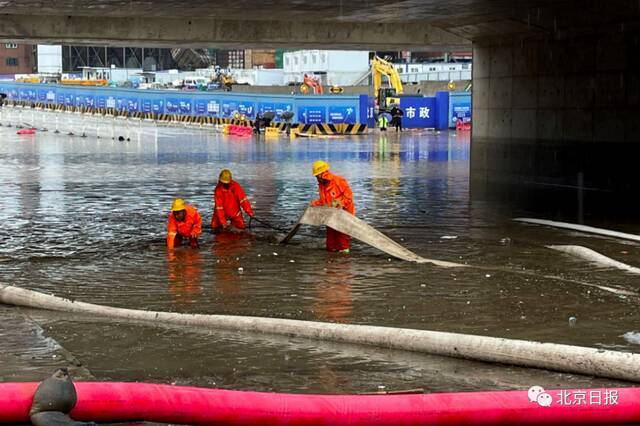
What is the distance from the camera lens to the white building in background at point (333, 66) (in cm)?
9094

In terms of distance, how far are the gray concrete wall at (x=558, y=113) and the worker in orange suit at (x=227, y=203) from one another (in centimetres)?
895

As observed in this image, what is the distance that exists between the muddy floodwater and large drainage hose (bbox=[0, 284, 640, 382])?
101 millimetres

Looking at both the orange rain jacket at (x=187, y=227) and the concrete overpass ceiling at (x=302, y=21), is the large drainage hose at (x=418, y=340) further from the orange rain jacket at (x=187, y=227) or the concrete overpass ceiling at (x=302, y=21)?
the concrete overpass ceiling at (x=302, y=21)

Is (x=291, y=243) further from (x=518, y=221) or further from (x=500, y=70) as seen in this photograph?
(x=500, y=70)

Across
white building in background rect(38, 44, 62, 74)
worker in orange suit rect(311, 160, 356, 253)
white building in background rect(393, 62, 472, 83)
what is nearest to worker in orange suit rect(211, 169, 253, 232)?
worker in orange suit rect(311, 160, 356, 253)

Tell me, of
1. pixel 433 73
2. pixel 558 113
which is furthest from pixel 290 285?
pixel 433 73

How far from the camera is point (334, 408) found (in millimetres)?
6926

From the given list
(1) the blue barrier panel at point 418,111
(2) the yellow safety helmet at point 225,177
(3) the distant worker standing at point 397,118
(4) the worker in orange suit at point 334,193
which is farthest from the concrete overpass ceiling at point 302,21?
(1) the blue barrier panel at point 418,111

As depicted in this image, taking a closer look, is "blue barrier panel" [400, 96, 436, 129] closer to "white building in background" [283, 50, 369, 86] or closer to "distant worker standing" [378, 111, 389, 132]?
"distant worker standing" [378, 111, 389, 132]

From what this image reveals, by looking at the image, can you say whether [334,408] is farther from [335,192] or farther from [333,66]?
[333,66]

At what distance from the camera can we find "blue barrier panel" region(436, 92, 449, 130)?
5778cm

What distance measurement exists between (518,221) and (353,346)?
10453 mm

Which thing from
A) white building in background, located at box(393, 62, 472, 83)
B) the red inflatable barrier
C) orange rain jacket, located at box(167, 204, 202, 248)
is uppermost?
white building in background, located at box(393, 62, 472, 83)

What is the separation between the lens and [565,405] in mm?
6938
